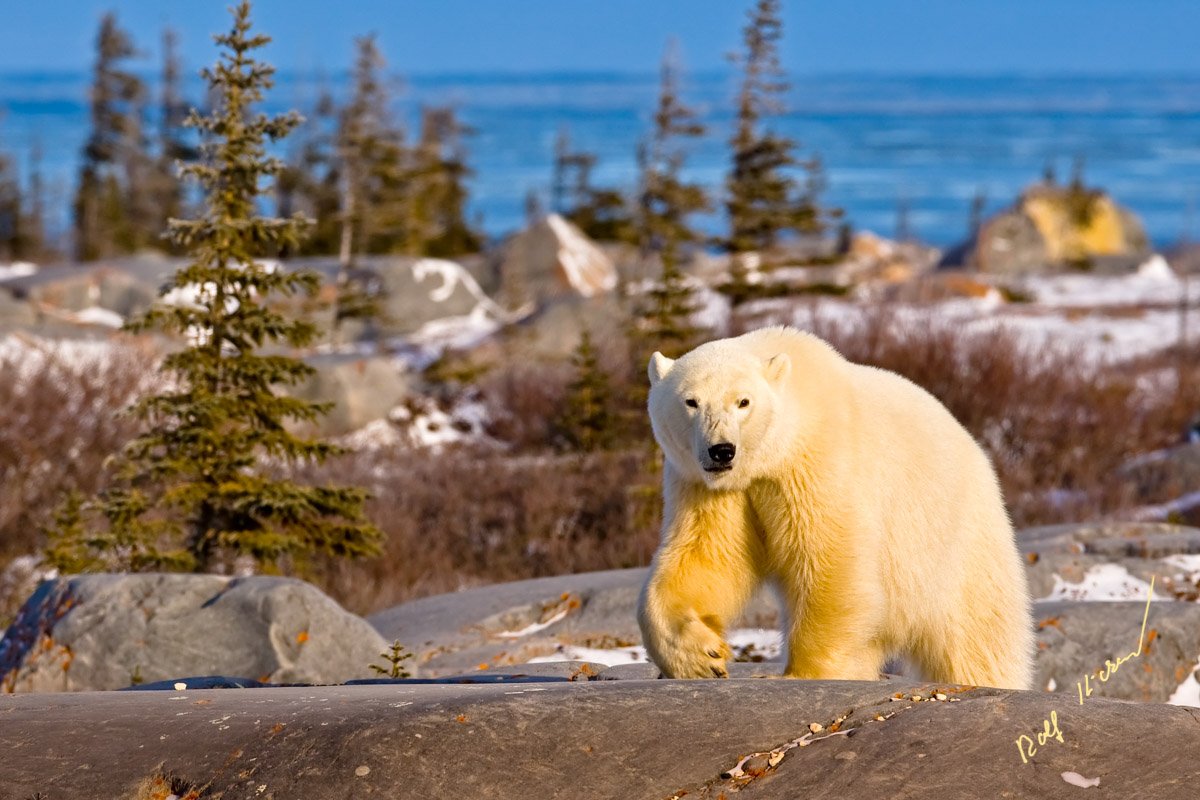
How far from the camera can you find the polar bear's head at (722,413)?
4348mm

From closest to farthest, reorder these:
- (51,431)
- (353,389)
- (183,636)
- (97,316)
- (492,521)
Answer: (183,636) → (492,521) → (51,431) → (353,389) → (97,316)

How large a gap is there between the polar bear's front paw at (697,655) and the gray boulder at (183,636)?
2516mm

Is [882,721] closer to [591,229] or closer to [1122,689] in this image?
[1122,689]

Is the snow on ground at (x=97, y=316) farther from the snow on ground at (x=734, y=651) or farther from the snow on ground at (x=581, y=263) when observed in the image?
the snow on ground at (x=734, y=651)

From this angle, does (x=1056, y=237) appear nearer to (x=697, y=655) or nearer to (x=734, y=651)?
(x=734, y=651)

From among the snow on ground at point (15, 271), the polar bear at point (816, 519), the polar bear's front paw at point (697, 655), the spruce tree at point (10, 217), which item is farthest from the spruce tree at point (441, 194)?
the polar bear's front paw at point (697, 655)

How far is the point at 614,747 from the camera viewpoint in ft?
11.8

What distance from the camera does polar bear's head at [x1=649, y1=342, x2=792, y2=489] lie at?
4348 mm

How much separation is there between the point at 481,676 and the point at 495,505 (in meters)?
A: 7.59

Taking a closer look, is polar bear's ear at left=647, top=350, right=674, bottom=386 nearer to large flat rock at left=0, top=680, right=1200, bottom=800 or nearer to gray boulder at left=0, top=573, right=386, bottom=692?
large flat rock at left=0, top=680, right=1200, bottom=800

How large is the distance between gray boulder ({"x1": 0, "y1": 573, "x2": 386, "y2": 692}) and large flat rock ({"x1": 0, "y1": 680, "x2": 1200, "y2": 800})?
2.69 m

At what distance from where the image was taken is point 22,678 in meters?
6.92

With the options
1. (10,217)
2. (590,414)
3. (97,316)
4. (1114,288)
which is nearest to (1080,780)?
(590,414)

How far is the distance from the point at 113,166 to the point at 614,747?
136ft
